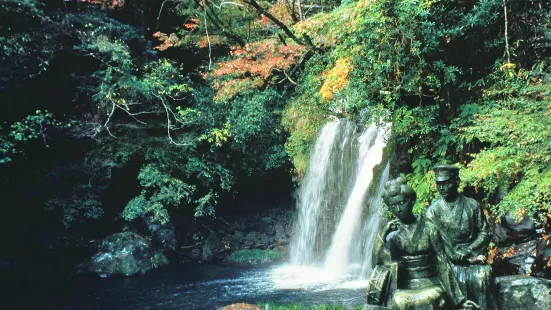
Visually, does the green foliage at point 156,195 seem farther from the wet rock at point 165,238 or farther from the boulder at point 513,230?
the boulder at point 513,230

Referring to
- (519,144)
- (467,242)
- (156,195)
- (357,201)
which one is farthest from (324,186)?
(467,242)

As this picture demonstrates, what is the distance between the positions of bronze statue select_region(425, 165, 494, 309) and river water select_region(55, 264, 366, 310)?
4.61m

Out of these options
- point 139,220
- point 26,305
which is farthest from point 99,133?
point 26,305

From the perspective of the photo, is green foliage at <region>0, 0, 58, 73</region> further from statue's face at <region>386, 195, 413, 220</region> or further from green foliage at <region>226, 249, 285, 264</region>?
statue's face at <region>386, 195, 413, 220</region>

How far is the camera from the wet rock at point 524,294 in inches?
149

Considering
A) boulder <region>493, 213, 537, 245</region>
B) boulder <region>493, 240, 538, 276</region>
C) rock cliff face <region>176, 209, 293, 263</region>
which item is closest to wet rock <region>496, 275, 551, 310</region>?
boulder <region>493, 240, 538, 276</region>

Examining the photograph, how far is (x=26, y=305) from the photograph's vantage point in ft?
32.7

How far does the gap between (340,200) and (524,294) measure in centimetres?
820

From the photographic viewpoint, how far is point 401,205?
3213mm

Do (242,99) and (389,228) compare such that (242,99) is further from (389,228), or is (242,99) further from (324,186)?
(389,228)

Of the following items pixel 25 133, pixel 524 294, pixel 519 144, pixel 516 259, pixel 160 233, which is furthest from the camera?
pixel 160 233

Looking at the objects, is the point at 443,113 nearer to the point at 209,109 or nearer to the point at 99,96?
the point at 209,109

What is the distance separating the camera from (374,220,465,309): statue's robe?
10.3 ft

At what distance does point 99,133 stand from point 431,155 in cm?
1029
